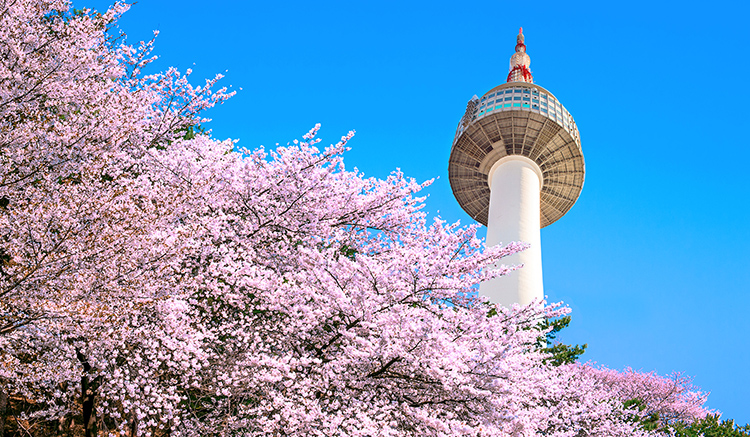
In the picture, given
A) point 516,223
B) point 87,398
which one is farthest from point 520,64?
point 87,398

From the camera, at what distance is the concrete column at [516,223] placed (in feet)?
96.8

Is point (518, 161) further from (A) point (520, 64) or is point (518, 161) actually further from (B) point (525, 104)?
(A) point (520, 64)

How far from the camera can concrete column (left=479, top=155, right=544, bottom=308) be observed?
29500 mm

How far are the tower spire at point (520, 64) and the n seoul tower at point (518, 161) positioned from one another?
0.09 metres

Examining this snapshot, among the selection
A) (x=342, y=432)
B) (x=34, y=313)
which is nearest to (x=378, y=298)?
(x=342, y=432)

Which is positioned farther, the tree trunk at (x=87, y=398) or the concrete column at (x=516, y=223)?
the concrete column at (x=516, y=223)

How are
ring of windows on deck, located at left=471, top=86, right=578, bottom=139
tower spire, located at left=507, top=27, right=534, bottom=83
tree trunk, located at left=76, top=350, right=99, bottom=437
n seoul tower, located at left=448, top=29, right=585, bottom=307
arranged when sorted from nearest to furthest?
tree trunk, located at left=76, top=350, right=99, bottom=437
n seoul tower, located at left=448, top=29, right=585, bottom=307
ring of windows on deck, located at left=471, top=86, right=578, bottom=139
tower spire, located at left=507, top=27, right=534, bottom=83

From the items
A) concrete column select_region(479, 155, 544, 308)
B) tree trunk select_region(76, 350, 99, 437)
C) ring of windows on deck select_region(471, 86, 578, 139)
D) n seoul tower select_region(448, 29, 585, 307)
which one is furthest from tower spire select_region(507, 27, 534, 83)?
tree trunk select_region(76, 350, 99, 437)

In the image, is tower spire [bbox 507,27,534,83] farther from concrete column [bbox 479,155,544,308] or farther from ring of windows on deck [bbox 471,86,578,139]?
concrete column [bbox 479,155,544,308]

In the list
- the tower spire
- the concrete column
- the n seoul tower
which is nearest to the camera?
the concrete column

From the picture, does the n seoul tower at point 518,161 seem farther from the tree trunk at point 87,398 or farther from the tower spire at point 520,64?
the tree trunk at point 87,398

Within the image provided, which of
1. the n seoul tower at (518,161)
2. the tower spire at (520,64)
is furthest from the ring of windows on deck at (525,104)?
the tower spire at (520,64)

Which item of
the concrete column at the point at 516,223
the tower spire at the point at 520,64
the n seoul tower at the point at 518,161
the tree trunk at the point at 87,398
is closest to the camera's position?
the tree trunk at the point at 87,398

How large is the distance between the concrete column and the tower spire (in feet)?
27.4
